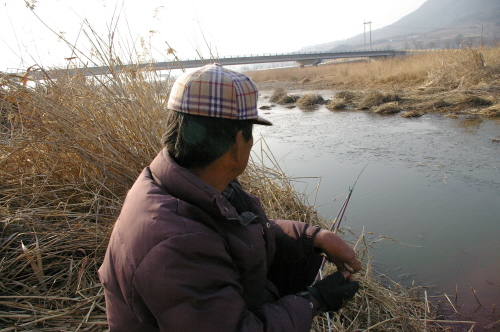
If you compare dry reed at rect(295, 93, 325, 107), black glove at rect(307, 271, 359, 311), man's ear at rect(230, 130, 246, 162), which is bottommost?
dry reed at rect(295, 93, 325, 107)

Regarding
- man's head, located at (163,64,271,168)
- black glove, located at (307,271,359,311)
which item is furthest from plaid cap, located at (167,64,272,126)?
black glove, located at (307,271,359,311)

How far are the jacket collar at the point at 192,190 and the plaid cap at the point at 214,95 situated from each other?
198 millimetres

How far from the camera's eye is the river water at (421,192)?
2779mm

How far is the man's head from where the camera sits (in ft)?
3.89

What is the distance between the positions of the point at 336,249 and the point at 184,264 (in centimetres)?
89

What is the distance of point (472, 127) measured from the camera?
6719 mm

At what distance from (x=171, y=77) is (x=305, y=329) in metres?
2.88

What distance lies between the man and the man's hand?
204 millimetres

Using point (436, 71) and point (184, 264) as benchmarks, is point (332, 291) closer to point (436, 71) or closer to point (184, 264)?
point (184, 264)

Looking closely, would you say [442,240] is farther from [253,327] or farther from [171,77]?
[171,77]

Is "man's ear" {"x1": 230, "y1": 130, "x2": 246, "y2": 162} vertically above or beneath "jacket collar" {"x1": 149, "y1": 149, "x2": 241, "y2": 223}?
above

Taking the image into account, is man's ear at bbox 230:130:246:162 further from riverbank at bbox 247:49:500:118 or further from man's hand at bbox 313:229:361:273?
riverbank at bbox 247:49:500:118

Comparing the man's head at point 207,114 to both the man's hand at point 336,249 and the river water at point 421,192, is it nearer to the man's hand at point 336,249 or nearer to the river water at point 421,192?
the man's hand at point 336,249

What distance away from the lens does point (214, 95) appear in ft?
3.87
